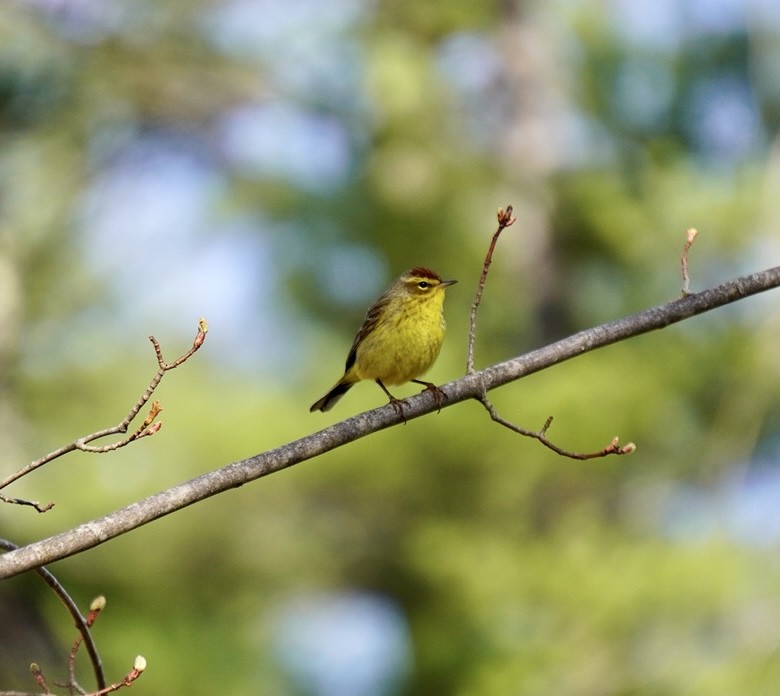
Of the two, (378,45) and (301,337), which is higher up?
(378,45)

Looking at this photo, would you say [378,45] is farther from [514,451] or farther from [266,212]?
[514,451]

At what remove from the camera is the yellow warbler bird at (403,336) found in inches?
228

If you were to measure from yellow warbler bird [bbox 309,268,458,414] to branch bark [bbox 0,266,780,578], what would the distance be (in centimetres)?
133

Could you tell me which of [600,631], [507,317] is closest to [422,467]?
[507,317]

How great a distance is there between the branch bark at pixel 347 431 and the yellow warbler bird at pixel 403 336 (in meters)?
1.33

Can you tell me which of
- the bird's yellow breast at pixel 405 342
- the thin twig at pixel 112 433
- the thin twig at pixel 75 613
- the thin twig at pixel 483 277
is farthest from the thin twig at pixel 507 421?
the bird's yellow breast at pixel 405 342

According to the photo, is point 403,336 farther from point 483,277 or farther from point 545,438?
point 545,438

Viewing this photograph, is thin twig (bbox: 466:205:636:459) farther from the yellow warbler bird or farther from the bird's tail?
the bird's tail

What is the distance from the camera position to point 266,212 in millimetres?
16797

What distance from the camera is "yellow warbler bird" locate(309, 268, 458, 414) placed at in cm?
579

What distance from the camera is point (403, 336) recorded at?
580 centimetres

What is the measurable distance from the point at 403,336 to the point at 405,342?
0.12 feet

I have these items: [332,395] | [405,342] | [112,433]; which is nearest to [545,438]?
[112,433]

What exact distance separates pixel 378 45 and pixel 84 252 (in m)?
4.99
